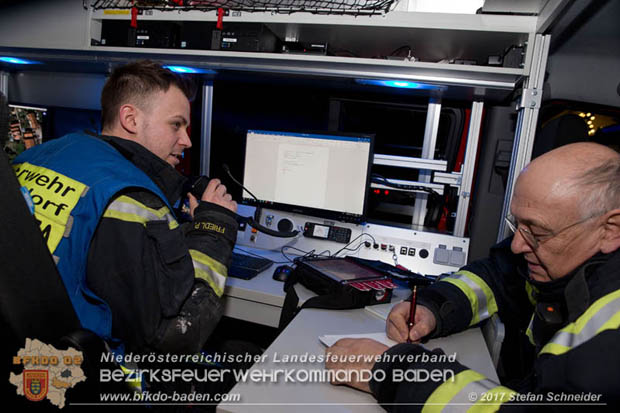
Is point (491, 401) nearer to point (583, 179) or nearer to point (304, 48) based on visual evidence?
point (583, 179)

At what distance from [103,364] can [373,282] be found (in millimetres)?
821

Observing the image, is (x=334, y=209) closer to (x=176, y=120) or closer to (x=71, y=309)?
(x=176, y=120)

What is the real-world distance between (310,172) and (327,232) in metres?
0.29

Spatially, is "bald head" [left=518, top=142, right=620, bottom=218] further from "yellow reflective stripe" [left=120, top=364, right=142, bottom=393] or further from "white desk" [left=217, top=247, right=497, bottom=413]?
"yellow reflective stripe" [left=120, top=364, right=142, bottom=393]

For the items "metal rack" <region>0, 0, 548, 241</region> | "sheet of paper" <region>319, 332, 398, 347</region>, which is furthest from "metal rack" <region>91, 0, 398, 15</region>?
"sheet of paper" <region>319, 332, 398, 347</region>

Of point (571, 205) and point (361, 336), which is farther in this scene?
point (361, 336)

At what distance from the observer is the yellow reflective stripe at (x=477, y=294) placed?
45.9 inches

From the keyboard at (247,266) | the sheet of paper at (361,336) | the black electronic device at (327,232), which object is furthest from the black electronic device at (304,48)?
the sheet of paper at (361,336)

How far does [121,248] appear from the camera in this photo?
89 cm

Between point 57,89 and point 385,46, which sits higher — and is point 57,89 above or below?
below

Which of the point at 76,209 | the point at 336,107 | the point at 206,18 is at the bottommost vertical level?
the point at 76,209

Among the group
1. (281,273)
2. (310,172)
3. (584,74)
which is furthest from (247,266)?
(584,74)

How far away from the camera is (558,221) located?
2.86 ft

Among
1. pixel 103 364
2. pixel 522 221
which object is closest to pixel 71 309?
pixel 103 364
